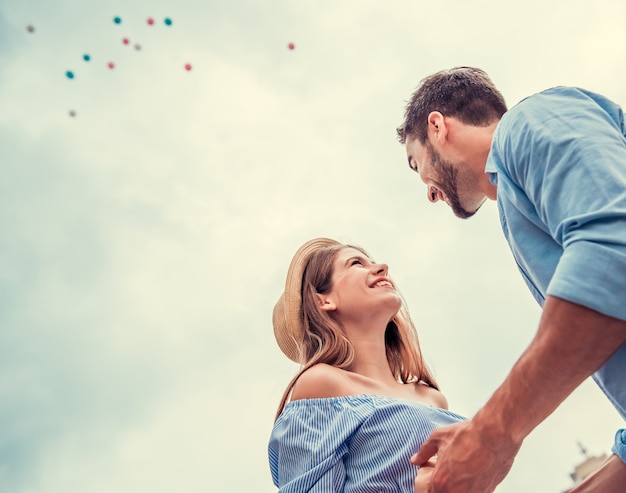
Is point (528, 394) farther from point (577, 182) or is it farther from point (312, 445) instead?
point (312, 445)

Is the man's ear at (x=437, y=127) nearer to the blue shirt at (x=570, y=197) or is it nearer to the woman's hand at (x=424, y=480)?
the blue shirt at (x=570, y=197)

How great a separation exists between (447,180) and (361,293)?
973 mm

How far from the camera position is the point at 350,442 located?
99.2 inches

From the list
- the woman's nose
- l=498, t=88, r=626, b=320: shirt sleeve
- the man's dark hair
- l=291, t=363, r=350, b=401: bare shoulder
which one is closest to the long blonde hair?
l=291, t=363, r=350, b=401: bare shoulder

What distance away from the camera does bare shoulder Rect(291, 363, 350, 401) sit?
9.11 ft

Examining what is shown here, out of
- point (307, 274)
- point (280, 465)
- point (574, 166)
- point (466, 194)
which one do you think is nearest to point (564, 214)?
point (574, 166)

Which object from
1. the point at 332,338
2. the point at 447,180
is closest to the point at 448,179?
the point at 447,180

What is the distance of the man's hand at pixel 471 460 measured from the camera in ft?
5.90

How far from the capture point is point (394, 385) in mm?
3213

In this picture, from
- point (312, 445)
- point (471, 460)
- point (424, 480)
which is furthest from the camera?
point (312, 445)

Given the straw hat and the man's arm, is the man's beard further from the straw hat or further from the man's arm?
the straw hat

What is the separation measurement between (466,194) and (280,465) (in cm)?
133

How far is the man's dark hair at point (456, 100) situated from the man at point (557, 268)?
631 millimetres

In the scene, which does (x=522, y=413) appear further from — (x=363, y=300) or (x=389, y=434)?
(x=363, y=300)
